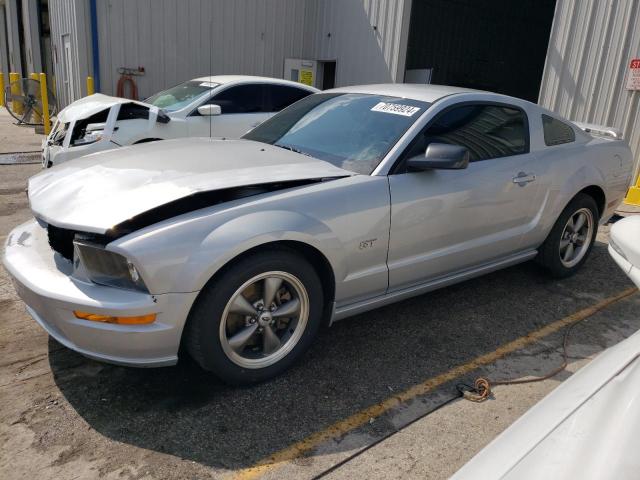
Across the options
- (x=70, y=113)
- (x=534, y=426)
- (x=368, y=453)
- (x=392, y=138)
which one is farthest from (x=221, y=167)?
(x=70, y=113)

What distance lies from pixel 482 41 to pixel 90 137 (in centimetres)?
1393

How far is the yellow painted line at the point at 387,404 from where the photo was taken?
2.44m

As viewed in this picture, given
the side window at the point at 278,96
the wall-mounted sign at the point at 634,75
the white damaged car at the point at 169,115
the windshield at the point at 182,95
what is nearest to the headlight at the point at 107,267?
the white damaged car at the point at 169,115

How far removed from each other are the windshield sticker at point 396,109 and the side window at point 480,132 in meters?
0.16

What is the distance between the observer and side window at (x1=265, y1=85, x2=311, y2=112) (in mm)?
8070

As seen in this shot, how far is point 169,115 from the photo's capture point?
7426 mm

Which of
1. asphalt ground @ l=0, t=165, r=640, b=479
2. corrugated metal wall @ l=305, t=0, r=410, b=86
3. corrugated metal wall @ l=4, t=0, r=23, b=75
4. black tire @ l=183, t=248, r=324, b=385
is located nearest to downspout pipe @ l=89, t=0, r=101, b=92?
corrugated metal wall @ l=305, t=0, r=410, b=86

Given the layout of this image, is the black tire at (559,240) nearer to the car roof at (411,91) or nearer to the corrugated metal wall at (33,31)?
the car roof at (411,91)

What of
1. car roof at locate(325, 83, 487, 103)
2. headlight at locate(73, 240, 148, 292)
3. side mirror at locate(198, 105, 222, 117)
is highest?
car roof at locate(325, 83, 487, 103)

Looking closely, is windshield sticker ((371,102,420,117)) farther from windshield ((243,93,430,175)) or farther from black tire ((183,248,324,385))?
black tire ((183,248,324,385))

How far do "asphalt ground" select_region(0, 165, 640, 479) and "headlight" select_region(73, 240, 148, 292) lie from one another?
2.22 ft

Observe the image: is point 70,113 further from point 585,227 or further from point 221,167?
point 585,227

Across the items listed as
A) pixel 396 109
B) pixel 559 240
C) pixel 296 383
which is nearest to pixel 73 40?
pixel 396 109

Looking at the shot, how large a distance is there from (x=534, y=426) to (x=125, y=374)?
231 cm
